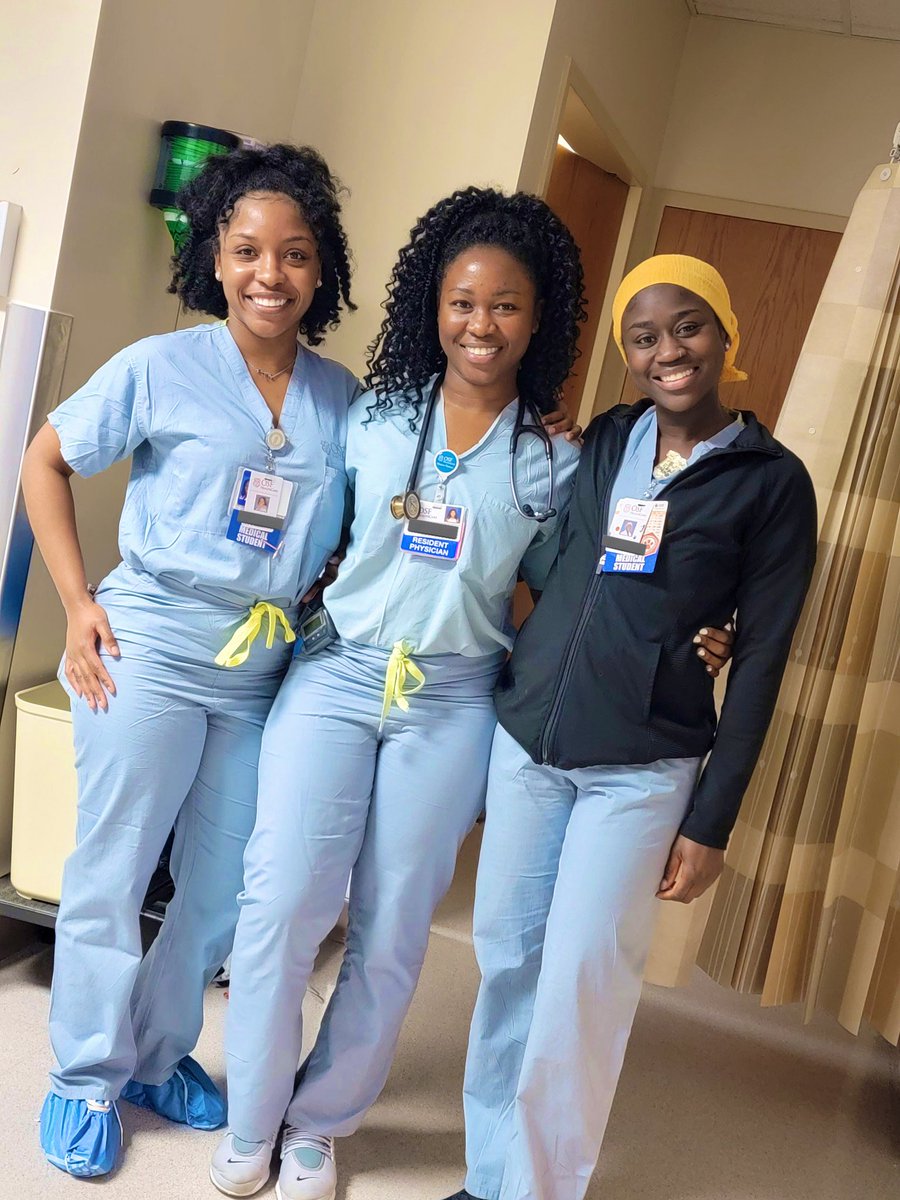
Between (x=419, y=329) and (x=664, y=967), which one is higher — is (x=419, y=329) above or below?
above

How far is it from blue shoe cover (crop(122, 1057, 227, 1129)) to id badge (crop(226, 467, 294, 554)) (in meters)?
0.93

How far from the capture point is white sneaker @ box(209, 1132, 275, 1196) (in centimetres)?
174

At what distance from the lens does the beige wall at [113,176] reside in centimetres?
206

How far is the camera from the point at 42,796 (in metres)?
2.16

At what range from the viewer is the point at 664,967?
2.15 meters

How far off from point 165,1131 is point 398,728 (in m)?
0.81

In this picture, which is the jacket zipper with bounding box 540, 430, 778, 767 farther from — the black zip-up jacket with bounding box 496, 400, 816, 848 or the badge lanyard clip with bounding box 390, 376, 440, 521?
the badge lanyard clip with bounding box 390, 376, 440, 521

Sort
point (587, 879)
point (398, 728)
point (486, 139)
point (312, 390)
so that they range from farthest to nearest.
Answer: point (486, 139) → point (312, 390) → point (398, 728) → point (587, 879)

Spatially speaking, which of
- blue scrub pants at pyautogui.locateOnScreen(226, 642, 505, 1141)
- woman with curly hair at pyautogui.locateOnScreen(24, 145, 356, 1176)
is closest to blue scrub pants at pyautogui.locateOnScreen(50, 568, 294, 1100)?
woman with curly hair at pyautogui.locateOnScreen(24, 145, 356, 1176)

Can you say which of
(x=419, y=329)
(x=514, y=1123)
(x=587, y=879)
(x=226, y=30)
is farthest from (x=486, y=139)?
(x=514, y=1123)

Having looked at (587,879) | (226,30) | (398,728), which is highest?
(226,30)

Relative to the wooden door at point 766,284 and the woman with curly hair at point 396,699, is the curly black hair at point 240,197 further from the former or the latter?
the wooden door at point 766,284

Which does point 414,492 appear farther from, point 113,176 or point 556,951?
point 113,176

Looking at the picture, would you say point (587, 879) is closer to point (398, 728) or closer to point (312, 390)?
point (398, 728)
